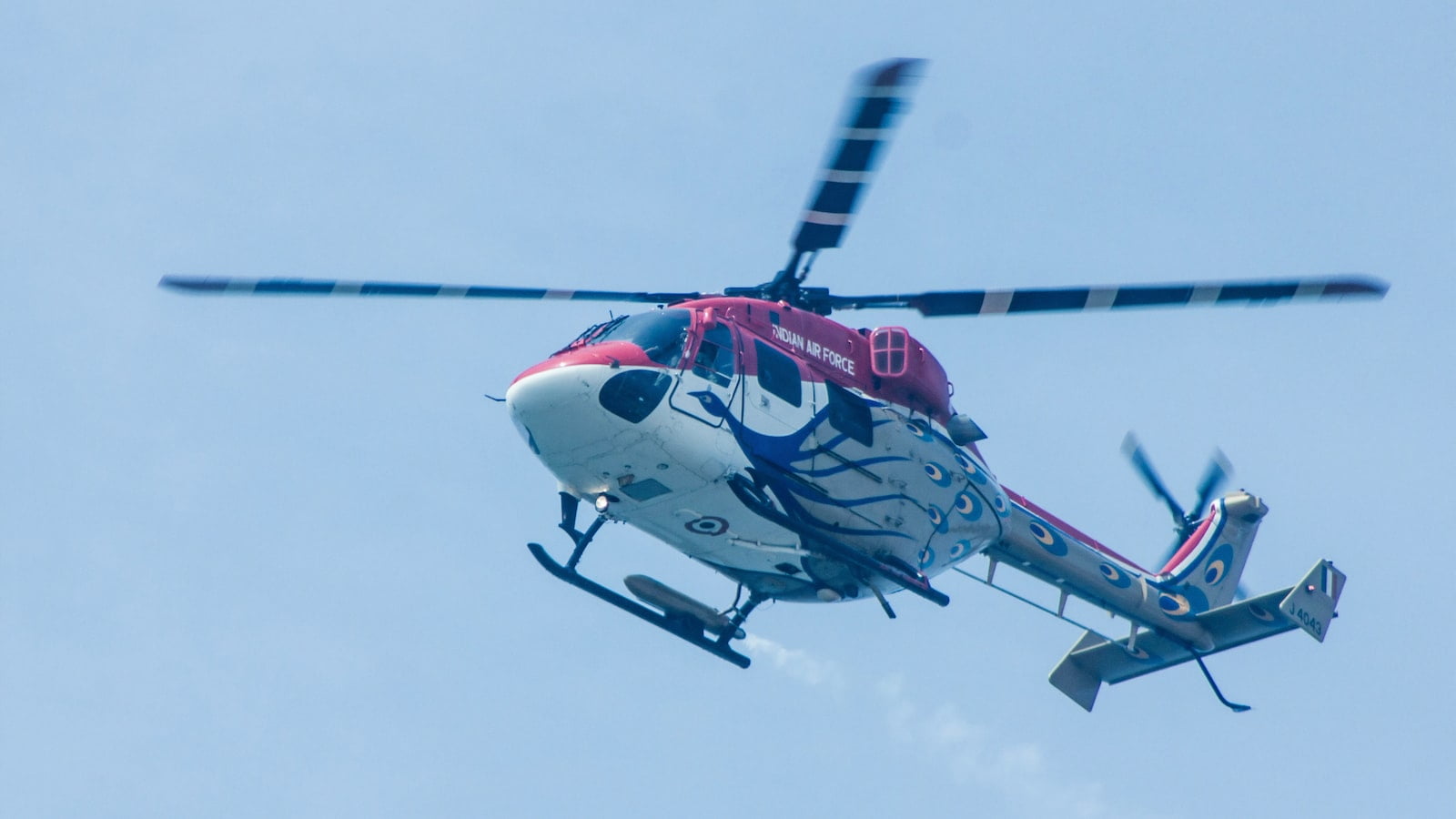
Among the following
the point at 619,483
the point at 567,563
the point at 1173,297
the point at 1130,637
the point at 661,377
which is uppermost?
the point at 1173,297

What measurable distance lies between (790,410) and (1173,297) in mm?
4750

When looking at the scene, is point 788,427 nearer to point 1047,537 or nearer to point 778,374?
point 778,374

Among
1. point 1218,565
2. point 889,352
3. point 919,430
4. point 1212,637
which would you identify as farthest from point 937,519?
point 1218,565

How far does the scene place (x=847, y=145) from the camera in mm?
19859

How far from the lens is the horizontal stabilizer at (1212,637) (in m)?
26.1

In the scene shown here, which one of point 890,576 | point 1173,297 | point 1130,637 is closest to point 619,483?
point 890,576

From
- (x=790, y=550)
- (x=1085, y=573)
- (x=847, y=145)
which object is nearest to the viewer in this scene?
(x=847, y=145)

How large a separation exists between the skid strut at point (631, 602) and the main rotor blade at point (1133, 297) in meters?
4.53

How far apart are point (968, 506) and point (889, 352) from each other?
238 cm

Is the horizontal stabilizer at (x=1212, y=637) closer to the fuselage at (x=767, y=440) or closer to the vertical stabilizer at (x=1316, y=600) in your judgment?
the vertical stabilizer at (x=1316, y=600)

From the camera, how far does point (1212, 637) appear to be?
2731 centimetres

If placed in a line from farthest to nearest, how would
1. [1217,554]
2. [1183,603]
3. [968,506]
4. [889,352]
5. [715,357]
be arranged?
1. [1217,554]
2. [1183,603]
3. [968,506]
4. [889,352]
5. [715,357]

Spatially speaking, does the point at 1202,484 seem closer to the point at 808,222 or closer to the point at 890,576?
the point at 890,576

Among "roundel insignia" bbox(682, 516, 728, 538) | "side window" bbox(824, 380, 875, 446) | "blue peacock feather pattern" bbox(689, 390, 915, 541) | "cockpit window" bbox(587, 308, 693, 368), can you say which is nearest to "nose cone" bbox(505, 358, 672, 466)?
"cockpit window" bbox(587, 308, 693, 368)
